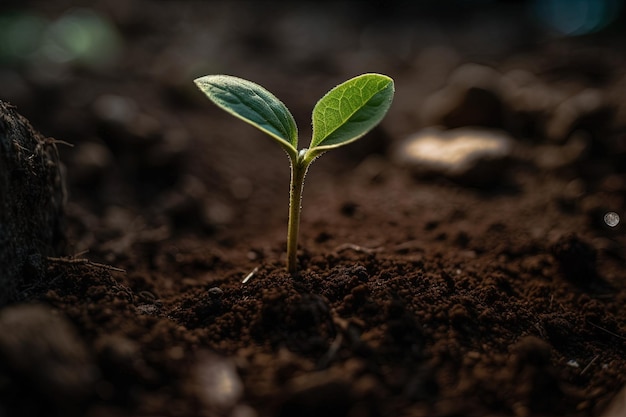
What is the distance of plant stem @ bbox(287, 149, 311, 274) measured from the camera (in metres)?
1.38

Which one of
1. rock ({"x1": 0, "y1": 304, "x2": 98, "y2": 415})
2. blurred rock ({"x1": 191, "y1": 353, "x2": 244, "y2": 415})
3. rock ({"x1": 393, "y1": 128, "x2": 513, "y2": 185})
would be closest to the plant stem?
blurred rock ({"x1": 191, "y1": 353, "x2": 244, "y2": 415})

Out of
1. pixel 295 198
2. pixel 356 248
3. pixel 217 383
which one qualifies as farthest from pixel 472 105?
pixel 217 383

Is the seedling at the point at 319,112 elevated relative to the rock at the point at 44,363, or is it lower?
elevated

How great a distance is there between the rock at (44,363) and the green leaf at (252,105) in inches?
24.3

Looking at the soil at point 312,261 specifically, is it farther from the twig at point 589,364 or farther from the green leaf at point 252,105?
the green leaf at point 252,105

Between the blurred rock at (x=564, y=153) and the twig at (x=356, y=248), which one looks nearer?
the twig at (x=356, y=248)

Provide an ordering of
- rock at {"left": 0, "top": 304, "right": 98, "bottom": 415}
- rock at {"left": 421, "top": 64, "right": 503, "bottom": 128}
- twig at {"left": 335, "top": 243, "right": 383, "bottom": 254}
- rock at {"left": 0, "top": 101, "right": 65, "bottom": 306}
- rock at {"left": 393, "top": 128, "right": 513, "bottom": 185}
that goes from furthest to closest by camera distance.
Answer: rock at {"left": 421, "top": 64, "right": 503, "bottom": 128} → rock at {"left": 393, "top": 128, "right": 513, "bottom": 185} → twig at {"left": 335, "top": 243, "right": 383, "bottom": 254} → rock at {"left": 0, "top": 101, "right": 65, "bottom": 306} → rock at {"left": 0, "top": 304, "right": 98, "bottom": 415}

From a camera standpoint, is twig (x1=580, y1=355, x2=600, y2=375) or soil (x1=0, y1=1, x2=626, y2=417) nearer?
soil (x1=0, y1=1, x2=626, y2=417)

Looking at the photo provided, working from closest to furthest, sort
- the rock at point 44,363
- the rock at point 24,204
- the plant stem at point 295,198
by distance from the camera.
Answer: the rock at point 44,363
the rock at point 24,204
the plant stem at point 295,198

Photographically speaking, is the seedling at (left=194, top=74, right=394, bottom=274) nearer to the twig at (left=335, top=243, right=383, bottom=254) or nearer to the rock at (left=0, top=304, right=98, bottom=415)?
the twig at (left=335, top=243, right=383, bottom=254)

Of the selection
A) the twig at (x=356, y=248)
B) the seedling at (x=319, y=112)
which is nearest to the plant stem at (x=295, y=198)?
the seedling at (x=319, y=112)

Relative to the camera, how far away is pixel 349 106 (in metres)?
1.42

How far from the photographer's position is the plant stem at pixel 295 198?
138 centimetres

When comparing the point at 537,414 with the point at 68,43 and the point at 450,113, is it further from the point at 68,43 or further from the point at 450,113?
the point at 68,43
